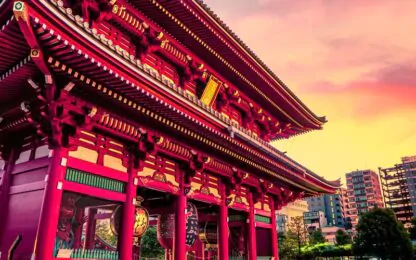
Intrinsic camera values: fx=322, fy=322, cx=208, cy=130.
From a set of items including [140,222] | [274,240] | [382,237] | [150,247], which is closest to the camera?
[140,222]

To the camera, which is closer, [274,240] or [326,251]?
[274,240]

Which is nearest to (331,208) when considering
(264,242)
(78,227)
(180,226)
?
(264,242)

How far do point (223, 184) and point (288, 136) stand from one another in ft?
34.0

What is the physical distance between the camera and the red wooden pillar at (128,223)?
30.5 ft

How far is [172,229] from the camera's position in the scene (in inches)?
480

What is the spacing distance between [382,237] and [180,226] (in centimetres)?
3044

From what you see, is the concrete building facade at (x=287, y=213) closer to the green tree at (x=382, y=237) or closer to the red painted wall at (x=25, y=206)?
the green tree at (x=382, y=237)

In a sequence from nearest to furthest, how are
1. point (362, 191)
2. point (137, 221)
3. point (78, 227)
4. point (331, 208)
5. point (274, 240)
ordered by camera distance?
1. point (137, 221)
2. point (78, 227)
3. point (274, 240)
4. point (331, 208)
5. point (362, 191)

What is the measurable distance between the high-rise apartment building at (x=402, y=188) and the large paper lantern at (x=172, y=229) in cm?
10264

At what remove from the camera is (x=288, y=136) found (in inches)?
920

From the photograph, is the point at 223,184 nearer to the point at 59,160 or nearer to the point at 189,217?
the point at 189,217

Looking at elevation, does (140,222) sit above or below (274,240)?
above

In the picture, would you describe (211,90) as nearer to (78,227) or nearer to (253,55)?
(253,55)

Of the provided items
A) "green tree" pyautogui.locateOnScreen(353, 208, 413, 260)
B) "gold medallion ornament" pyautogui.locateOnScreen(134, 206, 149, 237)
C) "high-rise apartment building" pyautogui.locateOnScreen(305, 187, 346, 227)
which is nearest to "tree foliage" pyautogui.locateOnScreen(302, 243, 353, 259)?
"green tree" pyautogui.locateOnScreen(353, 208, 413, 260)
